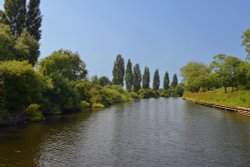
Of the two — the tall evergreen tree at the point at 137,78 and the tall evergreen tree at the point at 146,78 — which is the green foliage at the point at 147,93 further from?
the tall evergreen tree at the point at 146,78

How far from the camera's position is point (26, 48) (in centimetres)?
5431

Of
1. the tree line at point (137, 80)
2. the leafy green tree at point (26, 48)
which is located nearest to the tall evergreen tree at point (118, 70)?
the tree line at point (137, 80)

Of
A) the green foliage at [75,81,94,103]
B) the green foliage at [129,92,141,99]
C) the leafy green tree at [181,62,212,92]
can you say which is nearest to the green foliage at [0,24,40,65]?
the green foliage at [75,81,94,103]

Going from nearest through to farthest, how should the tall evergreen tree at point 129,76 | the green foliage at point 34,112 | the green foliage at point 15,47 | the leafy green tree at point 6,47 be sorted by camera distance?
1. the green foliage at point 34,112
2. the leafy green tree at point 6,47
3. the green foliage at point 15,47
4. the tall evergreen tree at point 129,76

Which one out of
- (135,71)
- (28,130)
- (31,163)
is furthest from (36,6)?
(135,71)

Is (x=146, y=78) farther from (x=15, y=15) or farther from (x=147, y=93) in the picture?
(x=15, y=15)

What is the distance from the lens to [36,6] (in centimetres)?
6781

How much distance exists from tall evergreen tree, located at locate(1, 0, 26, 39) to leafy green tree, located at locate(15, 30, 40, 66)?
655 cm

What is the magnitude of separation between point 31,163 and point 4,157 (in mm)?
2676

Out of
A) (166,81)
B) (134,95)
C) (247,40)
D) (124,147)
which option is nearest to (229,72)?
(247,40)

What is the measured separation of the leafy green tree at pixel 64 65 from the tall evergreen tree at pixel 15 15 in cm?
869

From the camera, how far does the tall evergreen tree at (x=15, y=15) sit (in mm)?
63947

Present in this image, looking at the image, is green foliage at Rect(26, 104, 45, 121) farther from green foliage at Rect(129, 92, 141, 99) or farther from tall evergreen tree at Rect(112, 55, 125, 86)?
tall evergreen tree at Rect(112, 55, 125, 86)

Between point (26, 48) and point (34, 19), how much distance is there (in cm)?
1528
